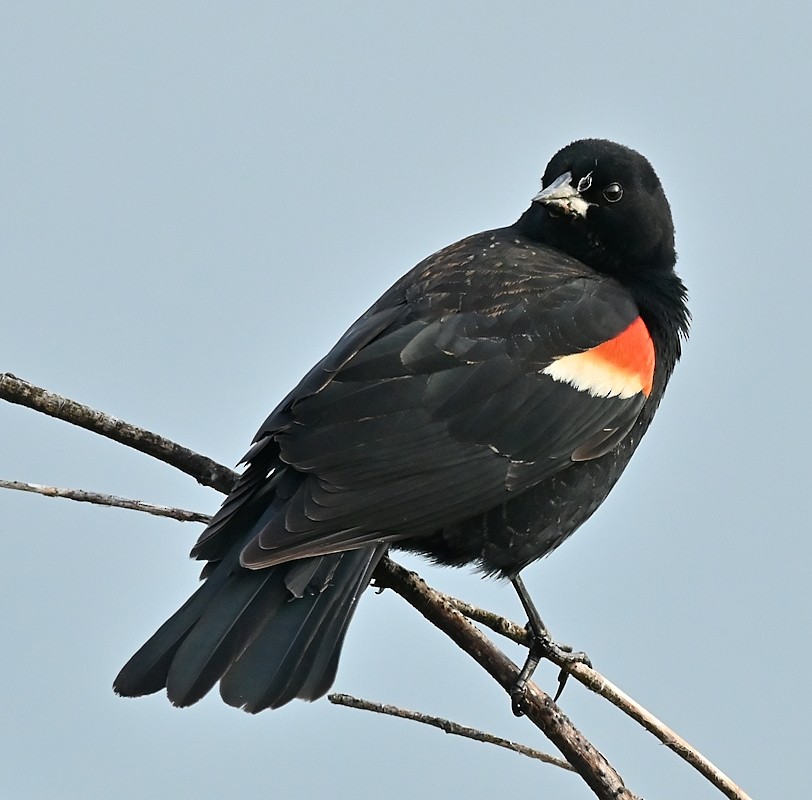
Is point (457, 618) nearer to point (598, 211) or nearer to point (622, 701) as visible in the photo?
point (622, 701)

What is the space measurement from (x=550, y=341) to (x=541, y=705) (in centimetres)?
110

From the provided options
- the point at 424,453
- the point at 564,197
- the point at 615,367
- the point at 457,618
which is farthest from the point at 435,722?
the point at 564,197

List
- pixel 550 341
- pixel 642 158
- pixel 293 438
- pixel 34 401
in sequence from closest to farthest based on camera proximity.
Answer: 1. pixel 34 401
2. pixel 293 438
3. pixel 550 341
4. pixel 642 158

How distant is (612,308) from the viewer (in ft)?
12.7

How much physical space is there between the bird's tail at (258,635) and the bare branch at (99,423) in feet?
1.14

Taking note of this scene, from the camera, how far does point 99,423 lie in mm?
2873

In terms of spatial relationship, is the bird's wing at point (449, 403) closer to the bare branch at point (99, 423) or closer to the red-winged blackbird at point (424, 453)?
the red-winged blackbird at point (424, 453)

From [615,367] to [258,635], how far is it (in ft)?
4.67

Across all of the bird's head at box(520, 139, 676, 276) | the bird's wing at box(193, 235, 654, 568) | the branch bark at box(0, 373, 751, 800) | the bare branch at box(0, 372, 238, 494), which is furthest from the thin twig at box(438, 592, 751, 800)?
the bird's head at box(520, 139, 676, 276)

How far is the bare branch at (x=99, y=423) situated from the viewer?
2789 mm

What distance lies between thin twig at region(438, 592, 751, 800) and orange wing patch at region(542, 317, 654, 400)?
0.77 metres

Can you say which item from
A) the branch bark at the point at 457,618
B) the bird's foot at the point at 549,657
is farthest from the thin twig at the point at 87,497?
the bird's foot at the point at 549,657

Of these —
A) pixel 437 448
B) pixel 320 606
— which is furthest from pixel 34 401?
pixel 437 448

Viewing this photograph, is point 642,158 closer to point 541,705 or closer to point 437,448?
point 437,448
